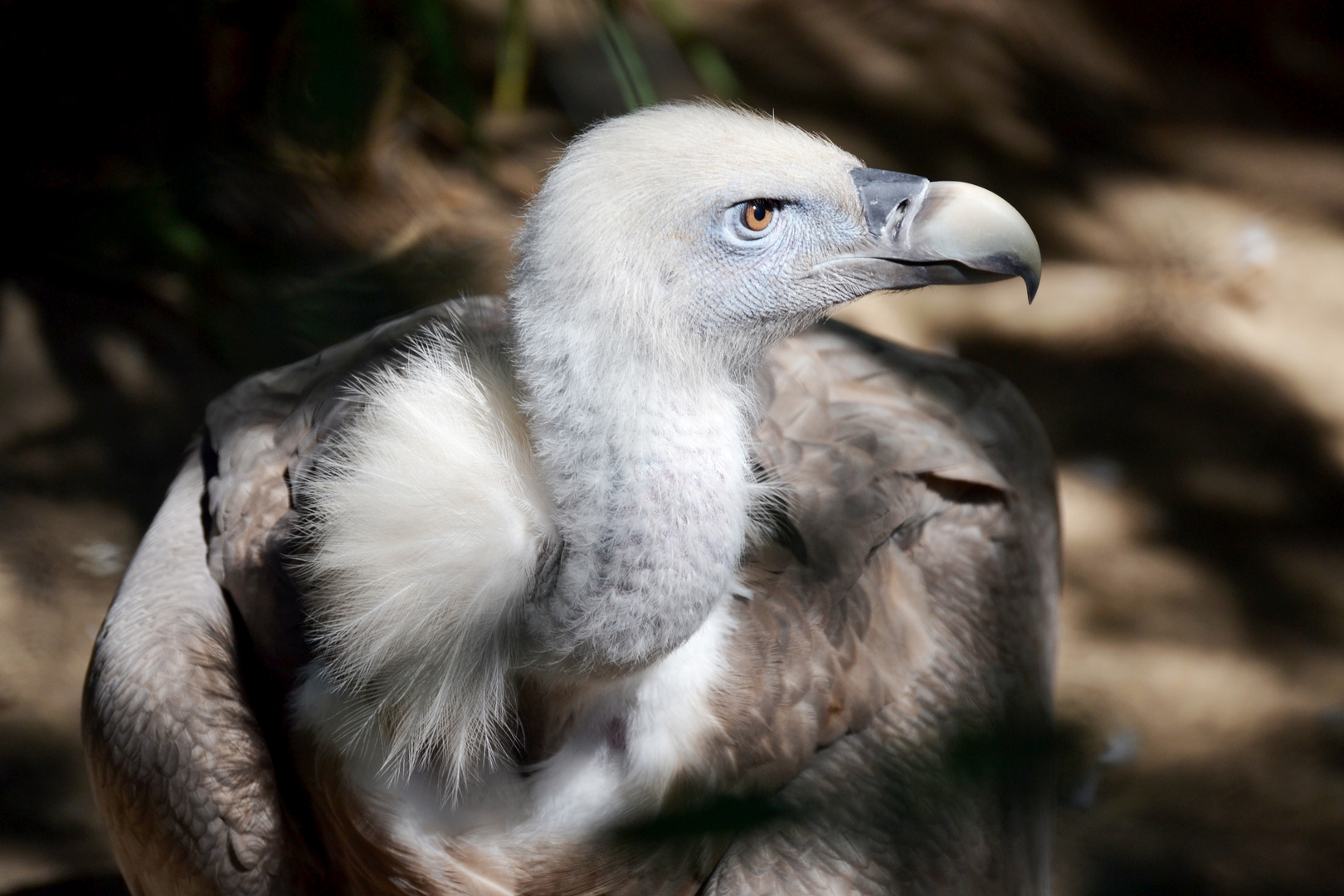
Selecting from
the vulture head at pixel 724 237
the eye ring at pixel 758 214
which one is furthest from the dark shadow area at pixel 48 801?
the eye ring at pixel 758 214

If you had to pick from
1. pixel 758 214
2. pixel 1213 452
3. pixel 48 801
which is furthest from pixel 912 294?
pixel 48 801

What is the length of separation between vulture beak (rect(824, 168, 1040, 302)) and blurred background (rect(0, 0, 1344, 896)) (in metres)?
0.37

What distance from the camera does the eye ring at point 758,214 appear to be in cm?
147

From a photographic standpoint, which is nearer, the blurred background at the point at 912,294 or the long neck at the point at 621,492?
the long neck at the point at 621,492

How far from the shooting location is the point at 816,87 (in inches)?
170

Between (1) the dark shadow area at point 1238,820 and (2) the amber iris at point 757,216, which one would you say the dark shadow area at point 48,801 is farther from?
(1) the dark shadow area at point 1238,820

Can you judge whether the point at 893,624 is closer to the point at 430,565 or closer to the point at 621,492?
the point at 621,492

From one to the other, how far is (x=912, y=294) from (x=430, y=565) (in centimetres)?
278

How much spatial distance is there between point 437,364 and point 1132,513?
2.53m

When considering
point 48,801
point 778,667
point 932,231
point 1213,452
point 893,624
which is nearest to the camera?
point 932,231

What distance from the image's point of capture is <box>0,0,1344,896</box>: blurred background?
2135mm

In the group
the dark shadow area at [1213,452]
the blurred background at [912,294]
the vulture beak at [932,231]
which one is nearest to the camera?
the vulture beak at [932,231]

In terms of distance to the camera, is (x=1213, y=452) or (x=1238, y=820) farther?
(x=1213, y=452)

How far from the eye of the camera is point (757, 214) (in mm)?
1479
